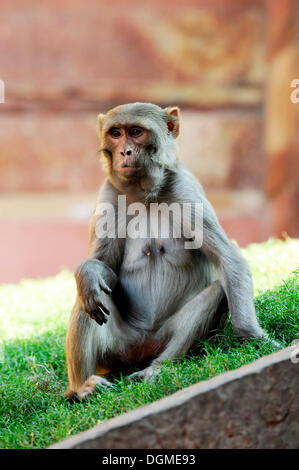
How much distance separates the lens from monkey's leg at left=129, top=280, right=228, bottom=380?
17.3 feet

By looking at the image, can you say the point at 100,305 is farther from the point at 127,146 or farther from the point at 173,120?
the point at 173,120

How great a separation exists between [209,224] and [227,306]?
0.65 metres

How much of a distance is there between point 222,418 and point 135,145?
7.90 feet

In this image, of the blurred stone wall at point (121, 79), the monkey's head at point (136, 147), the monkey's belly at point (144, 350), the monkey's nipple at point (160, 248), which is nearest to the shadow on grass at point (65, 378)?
the monkey's belly at point (144, 350)

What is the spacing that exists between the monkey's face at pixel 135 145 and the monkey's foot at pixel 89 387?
1539 millimetres

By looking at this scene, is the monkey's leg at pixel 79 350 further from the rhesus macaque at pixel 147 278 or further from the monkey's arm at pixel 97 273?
the monkey's arm at pixel 97 273

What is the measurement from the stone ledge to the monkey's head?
2044 mm

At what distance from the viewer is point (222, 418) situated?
3732 mm

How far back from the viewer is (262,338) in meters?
5.08

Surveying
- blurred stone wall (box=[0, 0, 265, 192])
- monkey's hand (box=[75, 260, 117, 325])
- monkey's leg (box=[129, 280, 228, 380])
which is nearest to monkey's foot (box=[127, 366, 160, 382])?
monkey's leg (box=[129, 280, 228, 380])

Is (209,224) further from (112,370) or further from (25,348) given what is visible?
(25,348)

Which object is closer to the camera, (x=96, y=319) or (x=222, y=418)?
(x=222, y=418)

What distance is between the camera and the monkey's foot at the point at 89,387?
507 cm

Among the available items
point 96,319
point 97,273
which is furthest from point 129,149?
point 96,319
